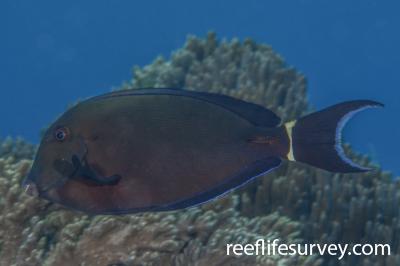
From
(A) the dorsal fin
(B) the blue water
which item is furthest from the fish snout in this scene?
(B) the blue water

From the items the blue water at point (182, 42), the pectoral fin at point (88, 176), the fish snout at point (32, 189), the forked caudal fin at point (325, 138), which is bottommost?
the fish snout at point (32, 189)

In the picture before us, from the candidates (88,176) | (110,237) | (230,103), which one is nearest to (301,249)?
(110,237)

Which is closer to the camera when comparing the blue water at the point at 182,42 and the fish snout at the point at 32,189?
the fish snout at the point at 32,189

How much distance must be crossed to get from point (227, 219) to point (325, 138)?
1817mm

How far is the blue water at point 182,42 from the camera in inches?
1298

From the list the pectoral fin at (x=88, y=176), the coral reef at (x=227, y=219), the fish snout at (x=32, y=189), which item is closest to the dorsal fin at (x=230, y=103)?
the pectoral fin at (x=88, y=176)

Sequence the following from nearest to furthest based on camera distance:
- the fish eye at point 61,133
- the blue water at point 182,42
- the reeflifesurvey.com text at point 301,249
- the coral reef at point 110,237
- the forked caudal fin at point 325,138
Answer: the forked caudal fin at point 325,138, the fish eye at point 61,133, the coral reef at point 110,237, the reeflifesurvey.com text at point 301,249, the blue water at point 182,42

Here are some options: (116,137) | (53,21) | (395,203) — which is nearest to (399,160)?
(395,203)

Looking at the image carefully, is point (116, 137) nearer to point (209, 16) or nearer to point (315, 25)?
point (315, 25)

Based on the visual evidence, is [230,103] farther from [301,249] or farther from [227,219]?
[301,249]

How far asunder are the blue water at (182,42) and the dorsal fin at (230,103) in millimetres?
23884

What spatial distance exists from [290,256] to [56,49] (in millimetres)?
40494

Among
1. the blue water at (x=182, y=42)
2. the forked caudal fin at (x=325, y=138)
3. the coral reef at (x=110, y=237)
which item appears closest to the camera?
the forked caudal fin at (x=325, y=138)

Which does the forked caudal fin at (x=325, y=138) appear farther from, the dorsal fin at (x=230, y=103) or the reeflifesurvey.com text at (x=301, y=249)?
the reeflifesurvey.com text at (x=301, y=249)
